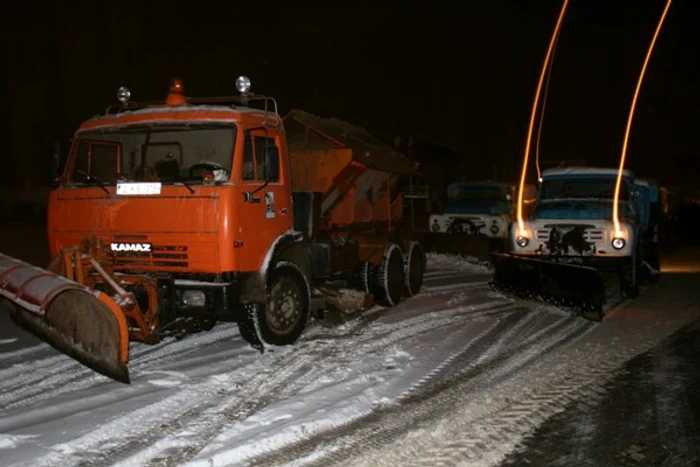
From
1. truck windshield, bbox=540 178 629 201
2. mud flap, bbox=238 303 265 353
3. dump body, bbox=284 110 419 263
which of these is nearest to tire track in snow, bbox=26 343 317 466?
mud flap, bbox=238 303 265 353

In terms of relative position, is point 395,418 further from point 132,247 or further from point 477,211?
point 477,211

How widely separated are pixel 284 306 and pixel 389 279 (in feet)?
11.3

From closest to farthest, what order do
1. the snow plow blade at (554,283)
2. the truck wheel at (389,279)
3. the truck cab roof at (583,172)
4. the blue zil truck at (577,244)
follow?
the snow plow blade at (554,283), the blue zil truck at (577,244), the truck wheel at (389,279), the truck cab roof at (583,172)

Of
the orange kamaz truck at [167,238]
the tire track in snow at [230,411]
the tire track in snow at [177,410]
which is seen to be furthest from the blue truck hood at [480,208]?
the tire track in snow at [177,410]

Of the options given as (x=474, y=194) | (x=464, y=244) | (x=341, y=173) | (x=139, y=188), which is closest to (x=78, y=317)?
(x=139, y=188)

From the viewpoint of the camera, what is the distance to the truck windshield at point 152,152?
7.30 m

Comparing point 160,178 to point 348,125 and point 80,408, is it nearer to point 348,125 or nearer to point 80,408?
point 80,408

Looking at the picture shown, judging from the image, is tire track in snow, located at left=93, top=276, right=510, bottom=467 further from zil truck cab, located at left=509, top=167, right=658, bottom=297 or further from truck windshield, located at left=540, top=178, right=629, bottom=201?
truck windshield, located at left=540, top=178, right=629, bottom=201

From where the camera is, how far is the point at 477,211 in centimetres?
1898

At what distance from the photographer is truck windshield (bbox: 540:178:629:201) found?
12.6 meters

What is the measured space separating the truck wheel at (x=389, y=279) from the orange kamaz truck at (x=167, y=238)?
2400mm

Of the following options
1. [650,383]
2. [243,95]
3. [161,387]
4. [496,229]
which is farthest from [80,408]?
[496,229]

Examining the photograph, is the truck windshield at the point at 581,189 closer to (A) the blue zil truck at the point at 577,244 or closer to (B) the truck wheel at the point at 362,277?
(A) the blue zil truck at the point at 577,244

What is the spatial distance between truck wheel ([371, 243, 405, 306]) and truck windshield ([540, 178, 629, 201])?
141 inches
